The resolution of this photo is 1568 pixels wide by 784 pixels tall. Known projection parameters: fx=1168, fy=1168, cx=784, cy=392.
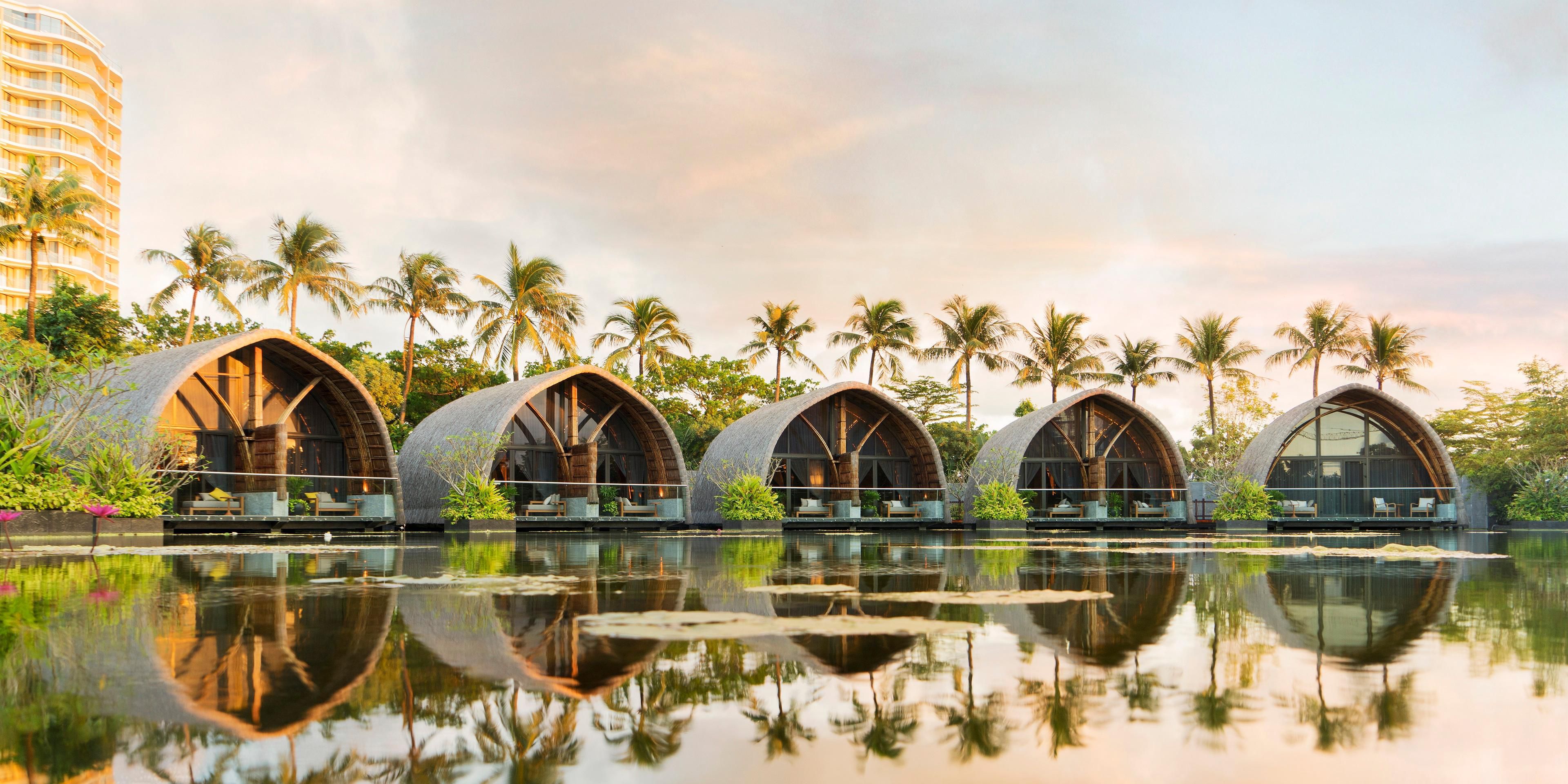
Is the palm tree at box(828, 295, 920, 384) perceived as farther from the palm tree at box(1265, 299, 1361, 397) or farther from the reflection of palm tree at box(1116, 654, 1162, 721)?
the reflection of palm tree at box(1116, 654, 1162, 721)

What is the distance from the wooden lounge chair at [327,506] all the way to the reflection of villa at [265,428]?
3cm

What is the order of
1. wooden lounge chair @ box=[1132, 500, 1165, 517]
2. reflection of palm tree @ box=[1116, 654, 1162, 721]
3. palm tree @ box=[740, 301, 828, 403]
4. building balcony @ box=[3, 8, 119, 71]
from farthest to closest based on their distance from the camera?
building balcony @ box=[3, 8, 119, 71]
palm tree @ box=[740, 301, 828, 403]
wooden lounge chair @ box=[1132, 500, 1165, 517]
reflection of palm tree @ box=[1116, 654, 1162, 721]

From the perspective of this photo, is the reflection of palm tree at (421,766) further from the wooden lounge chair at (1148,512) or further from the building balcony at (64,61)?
the building balcony at (64,61)

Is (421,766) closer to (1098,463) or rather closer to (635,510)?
(635,510)

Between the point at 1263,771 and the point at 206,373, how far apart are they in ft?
82.6

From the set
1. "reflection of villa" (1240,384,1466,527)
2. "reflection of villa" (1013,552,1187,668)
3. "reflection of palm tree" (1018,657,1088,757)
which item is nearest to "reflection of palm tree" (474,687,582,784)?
"reflection of palm tree" (1018,657,1088,757)

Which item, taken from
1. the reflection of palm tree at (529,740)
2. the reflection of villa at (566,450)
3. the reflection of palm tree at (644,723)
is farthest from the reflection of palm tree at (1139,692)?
the reflection of villa at (566,450)

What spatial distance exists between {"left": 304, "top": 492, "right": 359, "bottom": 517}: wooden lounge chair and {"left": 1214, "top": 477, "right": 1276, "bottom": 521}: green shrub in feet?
71.8

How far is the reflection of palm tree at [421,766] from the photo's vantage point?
10.5 feet

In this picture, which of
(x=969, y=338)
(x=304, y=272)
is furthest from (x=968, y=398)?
(x=304, y=272)

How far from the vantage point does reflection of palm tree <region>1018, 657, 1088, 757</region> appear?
3.79 meters

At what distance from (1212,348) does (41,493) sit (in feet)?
132

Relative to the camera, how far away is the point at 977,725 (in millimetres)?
3955

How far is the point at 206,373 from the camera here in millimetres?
24562
